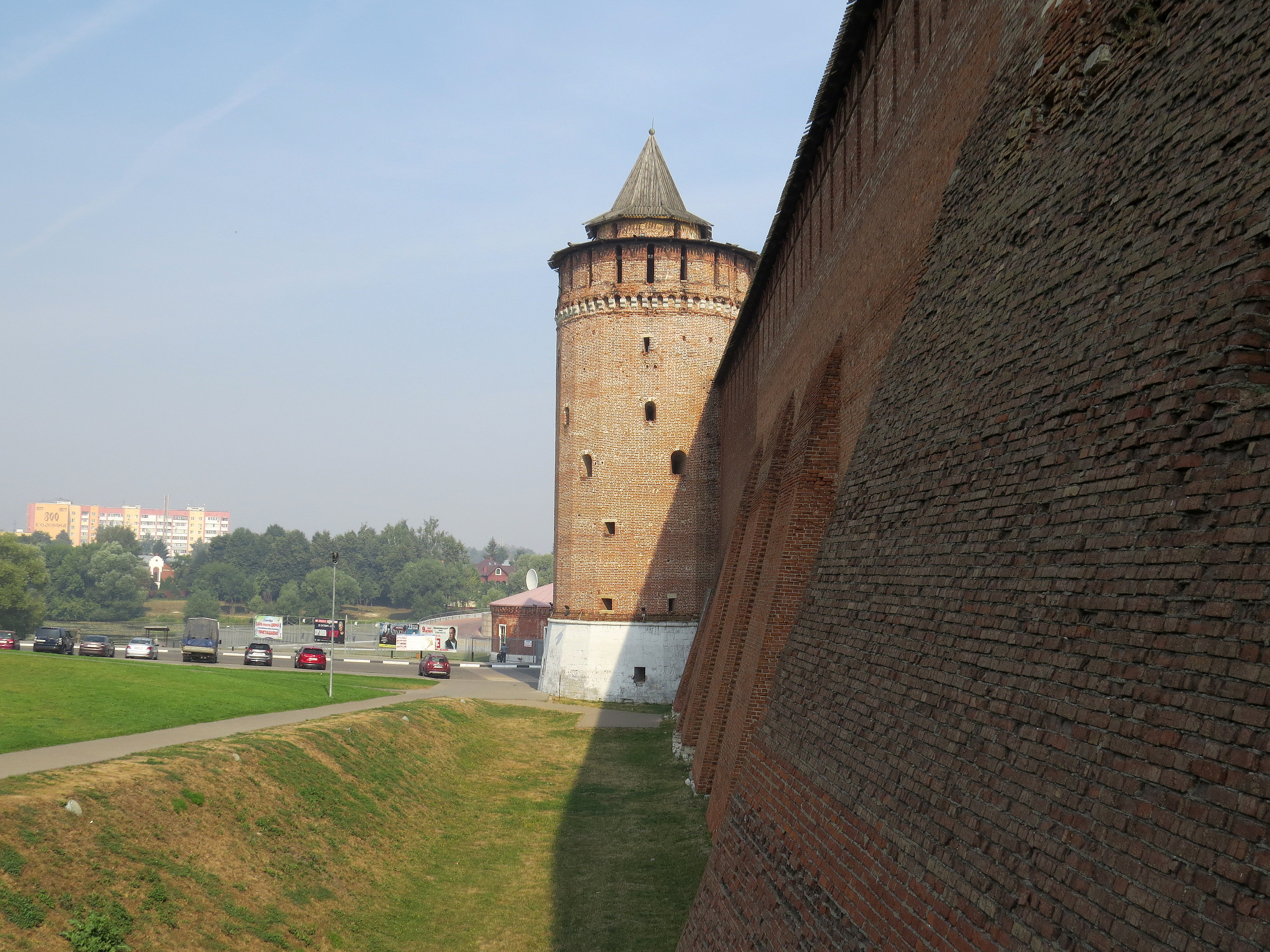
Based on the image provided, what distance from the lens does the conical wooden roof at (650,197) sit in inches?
1288

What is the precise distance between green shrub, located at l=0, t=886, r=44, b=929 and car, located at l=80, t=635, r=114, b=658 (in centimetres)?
3141

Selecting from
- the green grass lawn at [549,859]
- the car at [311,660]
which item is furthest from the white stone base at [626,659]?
the car at [311,660]

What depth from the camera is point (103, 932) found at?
9.04 meters

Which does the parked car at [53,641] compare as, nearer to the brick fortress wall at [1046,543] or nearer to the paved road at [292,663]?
the paved road at [292,663]

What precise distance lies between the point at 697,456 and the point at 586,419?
143 inches

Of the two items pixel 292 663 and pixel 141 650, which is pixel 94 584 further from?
pixel 141 650

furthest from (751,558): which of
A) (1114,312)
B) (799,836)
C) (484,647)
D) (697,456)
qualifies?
(484,647)

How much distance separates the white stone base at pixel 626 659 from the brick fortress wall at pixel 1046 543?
2168 cm

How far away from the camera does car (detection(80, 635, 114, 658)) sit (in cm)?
3697

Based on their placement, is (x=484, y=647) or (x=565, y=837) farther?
(x=484, y=647)

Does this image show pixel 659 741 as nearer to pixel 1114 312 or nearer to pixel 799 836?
pixel 799 836

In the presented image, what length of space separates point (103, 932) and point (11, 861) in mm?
994

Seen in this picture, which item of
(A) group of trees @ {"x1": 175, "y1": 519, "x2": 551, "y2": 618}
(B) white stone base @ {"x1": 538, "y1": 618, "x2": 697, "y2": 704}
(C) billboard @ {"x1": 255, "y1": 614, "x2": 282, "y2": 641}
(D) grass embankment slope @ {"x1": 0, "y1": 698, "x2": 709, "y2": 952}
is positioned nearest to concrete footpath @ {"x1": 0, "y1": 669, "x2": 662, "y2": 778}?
(D) grass embankment slope @ {"x1": 0, "y1": 698, "x2": 709, "y2": 952}

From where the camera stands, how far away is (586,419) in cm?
3219
